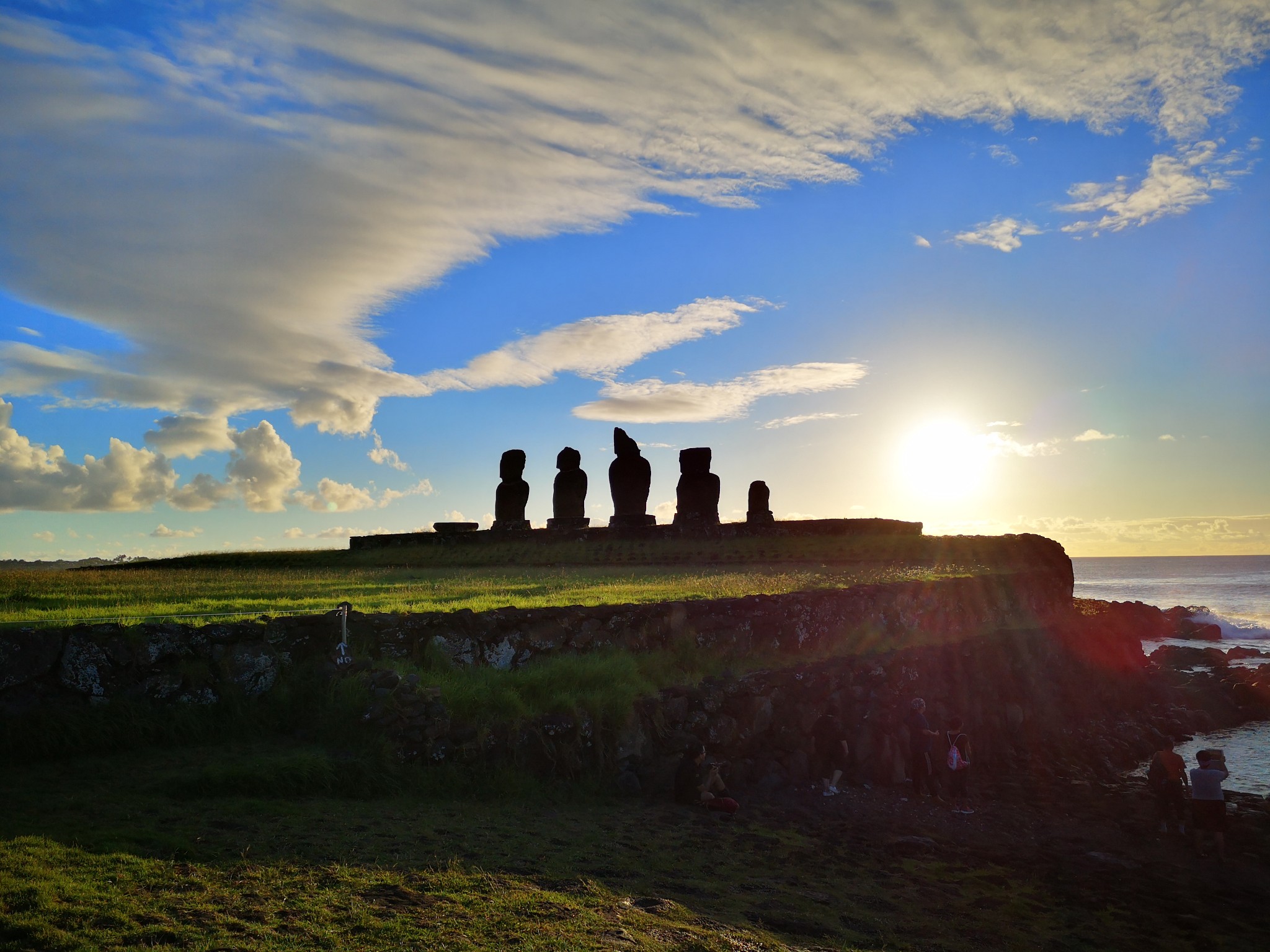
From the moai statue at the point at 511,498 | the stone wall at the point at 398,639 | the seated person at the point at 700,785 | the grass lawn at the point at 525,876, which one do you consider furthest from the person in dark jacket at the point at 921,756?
the moai statue at the point at 511,498

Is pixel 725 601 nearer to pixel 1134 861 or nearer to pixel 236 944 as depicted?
pixel 1134 861

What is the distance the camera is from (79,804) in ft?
27.7

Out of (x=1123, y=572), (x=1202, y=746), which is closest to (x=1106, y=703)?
(x=1202, y=746)

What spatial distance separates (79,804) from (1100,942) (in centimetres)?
1044

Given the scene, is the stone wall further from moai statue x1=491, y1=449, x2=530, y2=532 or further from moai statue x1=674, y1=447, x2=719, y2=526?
moai statue x1=491, y1=449, x2=530, y2=532

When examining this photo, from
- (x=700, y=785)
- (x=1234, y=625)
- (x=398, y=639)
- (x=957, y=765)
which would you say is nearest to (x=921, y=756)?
(x=957, y=765)

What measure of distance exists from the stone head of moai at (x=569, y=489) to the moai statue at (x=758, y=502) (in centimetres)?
785

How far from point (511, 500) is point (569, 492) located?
299 centimetres

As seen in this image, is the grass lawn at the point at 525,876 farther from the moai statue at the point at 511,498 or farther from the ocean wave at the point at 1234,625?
the ocean wave at the point at 1234,625

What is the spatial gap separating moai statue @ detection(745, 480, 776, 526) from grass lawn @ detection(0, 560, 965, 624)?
917 cm

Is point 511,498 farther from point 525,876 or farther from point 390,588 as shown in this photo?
point 525,876

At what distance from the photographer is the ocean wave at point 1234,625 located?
4941 cm

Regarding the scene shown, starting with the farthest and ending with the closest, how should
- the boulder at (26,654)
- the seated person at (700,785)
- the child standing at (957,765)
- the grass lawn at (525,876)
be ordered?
the child standing at (957,765) < the seated person at (700,785) < the boulder at (26,654) < the grass lawn at (525,876)

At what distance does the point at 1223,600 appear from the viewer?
77312mm
